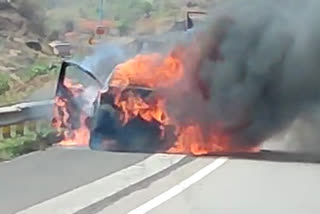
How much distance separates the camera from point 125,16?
63.1ft

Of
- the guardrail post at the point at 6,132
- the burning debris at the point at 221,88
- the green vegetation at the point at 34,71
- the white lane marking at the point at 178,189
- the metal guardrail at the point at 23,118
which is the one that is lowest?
the white lane marking at the point at 178,189

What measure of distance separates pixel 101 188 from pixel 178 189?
1032 millimetres

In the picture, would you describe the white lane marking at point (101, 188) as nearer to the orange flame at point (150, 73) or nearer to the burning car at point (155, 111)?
the burning car at point (155, 111)

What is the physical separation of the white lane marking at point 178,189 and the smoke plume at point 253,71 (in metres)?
3.19

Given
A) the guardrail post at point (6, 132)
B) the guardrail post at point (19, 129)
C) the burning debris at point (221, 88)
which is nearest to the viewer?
the burning debris at point (221, 88)

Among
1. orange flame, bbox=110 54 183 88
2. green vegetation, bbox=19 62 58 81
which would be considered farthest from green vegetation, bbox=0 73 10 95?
orange flame, bbox=110 54 183 88

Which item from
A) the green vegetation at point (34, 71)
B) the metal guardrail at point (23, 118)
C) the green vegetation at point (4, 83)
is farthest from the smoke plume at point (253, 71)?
the green vegetation at point (34, 71)

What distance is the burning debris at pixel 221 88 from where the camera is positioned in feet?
20.7

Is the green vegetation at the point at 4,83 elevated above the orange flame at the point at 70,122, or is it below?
above

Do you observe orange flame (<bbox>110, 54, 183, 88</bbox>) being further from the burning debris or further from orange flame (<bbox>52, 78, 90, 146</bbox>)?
orange flame (<bbox>52, 78, 90, 146</bbox>)

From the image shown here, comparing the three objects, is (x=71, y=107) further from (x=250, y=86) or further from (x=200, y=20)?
(x=250, y=86)

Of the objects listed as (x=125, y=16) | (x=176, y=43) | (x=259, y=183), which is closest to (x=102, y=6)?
(x=125, y=16)

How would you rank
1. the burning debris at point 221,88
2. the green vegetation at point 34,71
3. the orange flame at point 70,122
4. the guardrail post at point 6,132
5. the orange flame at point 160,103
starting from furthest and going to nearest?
1. the green vegetation at point 34,71
2. the guardrail post at point 6,132
3. the orange flame at point 70,122
4. the orange flame at point 160,103
5. the burning debris at point 221,88

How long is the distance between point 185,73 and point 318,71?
1714 mm
